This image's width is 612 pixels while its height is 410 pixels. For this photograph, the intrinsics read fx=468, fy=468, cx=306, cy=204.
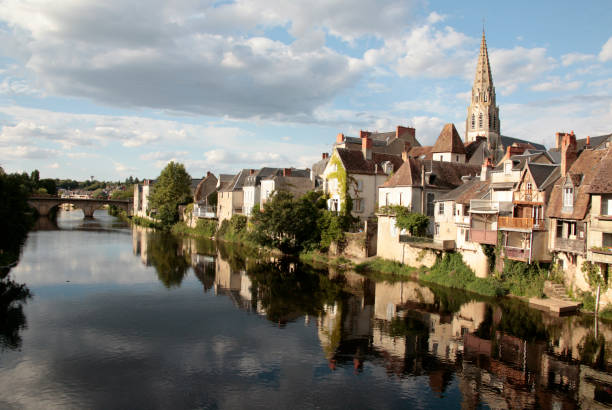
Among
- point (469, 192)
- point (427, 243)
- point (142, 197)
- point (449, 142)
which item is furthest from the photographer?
point (142, 197)

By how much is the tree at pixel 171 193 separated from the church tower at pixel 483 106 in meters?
54.3

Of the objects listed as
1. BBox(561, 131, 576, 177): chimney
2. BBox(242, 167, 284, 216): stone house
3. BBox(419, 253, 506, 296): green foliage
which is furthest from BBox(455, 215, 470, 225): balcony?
BBox(242, 167, 284, 216): stone house

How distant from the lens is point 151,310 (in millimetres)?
26312

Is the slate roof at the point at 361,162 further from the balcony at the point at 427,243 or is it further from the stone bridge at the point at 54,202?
the stone bridge at the point at 54,202

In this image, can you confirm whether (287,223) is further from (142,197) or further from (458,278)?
(142,197)

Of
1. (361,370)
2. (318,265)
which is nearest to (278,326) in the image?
(361,370)

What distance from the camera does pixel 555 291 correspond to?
2728cm

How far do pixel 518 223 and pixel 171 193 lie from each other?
63.6m

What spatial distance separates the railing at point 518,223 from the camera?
1109 inches

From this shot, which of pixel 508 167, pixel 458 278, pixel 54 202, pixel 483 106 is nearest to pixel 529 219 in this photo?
pixel 508 167

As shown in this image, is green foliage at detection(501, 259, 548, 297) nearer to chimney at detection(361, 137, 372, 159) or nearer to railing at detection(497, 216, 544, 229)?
railing at detection(497, 216, 544, 229)

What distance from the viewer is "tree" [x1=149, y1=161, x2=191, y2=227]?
260 ft

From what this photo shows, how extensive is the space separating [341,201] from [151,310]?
23601 mm

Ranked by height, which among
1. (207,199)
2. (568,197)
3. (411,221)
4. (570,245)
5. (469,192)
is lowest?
(570,245)
